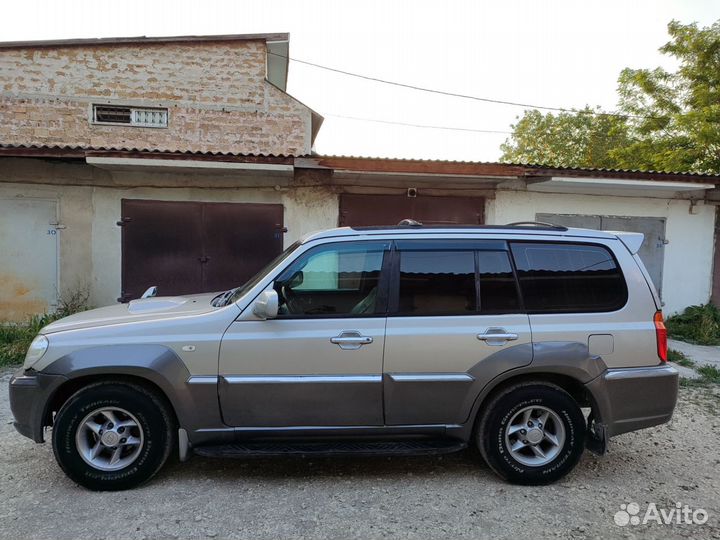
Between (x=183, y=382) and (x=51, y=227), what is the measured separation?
Answer: 6.35 meters

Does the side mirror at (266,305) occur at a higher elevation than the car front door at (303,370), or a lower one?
higher

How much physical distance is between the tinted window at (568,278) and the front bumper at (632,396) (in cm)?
49

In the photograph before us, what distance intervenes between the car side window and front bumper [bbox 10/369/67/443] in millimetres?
1593

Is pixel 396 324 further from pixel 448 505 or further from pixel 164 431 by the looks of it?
pixel 164 431

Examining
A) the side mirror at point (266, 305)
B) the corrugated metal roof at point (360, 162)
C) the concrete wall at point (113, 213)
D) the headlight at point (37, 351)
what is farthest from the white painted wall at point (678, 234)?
the headlight at point (37, 351)

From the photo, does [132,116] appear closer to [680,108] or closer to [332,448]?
[332,448]

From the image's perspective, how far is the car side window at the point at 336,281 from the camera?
350 cm

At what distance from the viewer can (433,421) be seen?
3436mm

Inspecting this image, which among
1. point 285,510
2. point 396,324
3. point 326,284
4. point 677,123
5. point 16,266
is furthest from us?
point 677,123

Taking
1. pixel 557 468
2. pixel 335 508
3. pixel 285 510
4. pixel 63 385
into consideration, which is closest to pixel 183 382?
pixel 63 385

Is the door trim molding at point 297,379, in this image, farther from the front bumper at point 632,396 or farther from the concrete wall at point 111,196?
the concrete wall at point 111,196

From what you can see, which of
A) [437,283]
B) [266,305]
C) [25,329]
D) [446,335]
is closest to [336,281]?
[266,305]

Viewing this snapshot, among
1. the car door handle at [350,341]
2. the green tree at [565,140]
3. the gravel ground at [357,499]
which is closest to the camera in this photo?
the gravel ground at [357,499]

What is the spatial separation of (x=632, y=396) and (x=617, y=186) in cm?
614
